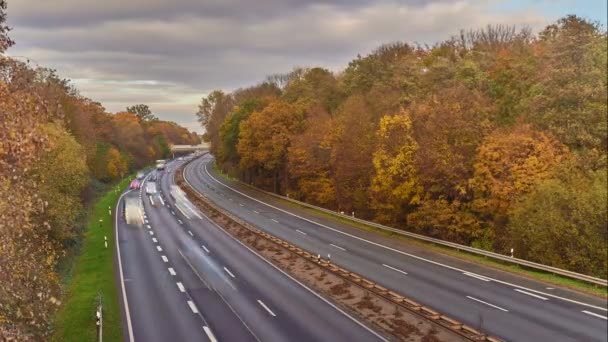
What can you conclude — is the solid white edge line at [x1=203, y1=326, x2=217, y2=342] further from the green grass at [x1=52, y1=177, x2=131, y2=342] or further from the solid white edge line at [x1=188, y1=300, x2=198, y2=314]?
the green grass at [x1=52, y1=177, x2=131, y2=342]

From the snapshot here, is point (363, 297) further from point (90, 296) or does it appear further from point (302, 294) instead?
point (90, 296)

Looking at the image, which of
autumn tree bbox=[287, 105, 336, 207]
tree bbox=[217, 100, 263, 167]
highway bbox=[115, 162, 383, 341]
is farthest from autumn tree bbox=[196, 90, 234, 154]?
highway bbox=[115, 162, 383, 341]

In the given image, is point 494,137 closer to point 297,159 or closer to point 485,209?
point 485,209

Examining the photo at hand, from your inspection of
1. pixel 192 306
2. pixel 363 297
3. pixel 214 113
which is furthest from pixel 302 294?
pixel 214 113

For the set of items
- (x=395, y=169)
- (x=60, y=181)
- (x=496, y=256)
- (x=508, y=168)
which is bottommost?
(x=496, y=256)

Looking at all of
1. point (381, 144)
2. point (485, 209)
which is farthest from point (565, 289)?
point (381, 144)

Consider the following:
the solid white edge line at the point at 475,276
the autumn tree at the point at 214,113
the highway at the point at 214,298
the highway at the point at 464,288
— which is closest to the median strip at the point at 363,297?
the highway at the point at 214,298
